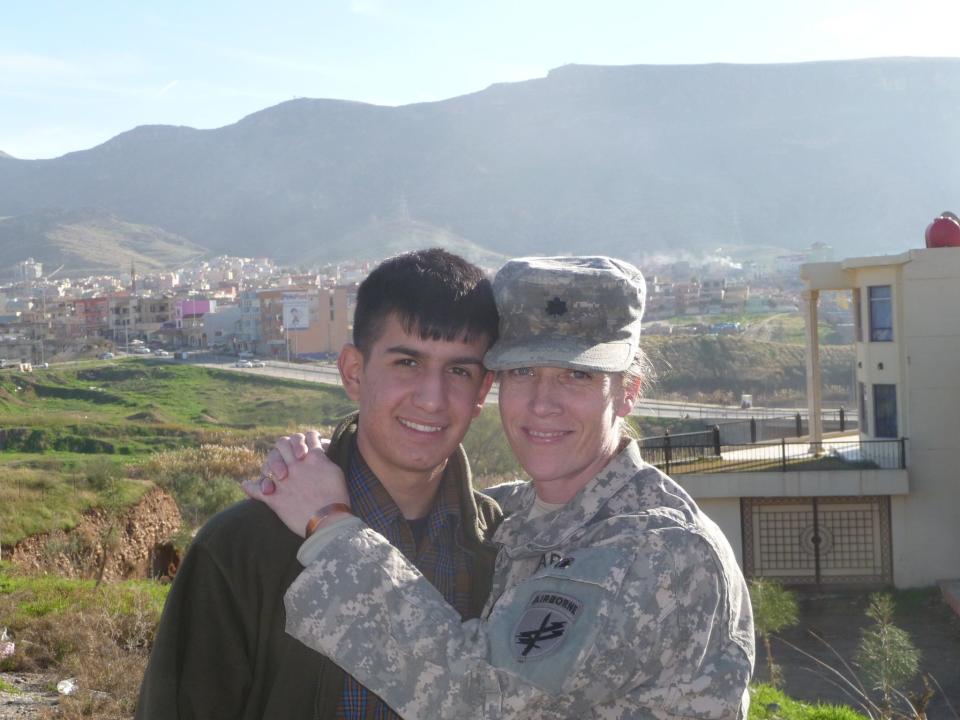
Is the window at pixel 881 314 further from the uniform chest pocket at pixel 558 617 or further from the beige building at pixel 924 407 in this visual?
the uniform chest pocket at pixel 558 617

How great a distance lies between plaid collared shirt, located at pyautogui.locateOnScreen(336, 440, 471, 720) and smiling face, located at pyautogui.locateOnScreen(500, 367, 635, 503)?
1.07 ft

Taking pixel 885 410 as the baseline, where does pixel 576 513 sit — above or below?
above

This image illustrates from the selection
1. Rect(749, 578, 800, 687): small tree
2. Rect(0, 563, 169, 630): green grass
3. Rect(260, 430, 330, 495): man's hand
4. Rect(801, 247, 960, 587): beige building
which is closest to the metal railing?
Rect(801, 247, 960, 587): beige building

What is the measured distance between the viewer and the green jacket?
2234 mm

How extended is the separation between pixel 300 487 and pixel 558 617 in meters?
0.70

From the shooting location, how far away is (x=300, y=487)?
2.31m

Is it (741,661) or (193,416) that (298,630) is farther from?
(193,416)

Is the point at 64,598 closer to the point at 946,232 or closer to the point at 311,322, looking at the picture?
the point at 946,232

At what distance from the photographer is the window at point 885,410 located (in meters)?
21.9

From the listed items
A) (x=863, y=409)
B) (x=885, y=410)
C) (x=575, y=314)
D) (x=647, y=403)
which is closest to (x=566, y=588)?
(x=575, y=314)

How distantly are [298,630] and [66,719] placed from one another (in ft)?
16.9

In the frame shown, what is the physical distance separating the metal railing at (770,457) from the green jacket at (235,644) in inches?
731

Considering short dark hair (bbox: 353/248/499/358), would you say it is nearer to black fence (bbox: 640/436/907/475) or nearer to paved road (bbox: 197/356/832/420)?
black fence (bbox: 640/436/907/475)

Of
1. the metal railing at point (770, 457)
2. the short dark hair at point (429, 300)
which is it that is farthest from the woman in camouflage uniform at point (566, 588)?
the metal railing at point (770, 457)
